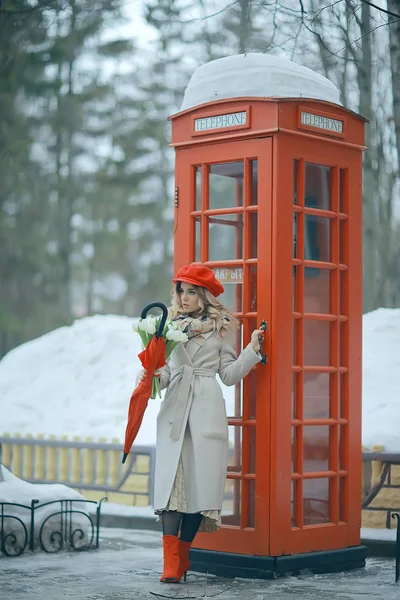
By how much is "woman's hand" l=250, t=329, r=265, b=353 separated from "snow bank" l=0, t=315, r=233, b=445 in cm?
338

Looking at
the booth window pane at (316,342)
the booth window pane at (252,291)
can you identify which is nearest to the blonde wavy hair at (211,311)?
the booth window pane at (252,291)

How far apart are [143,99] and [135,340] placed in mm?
14417

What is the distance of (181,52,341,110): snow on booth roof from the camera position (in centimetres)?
643

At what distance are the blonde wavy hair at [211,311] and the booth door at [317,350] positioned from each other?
287 mm

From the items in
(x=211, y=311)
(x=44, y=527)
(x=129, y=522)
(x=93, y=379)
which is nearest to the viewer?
(x=211, y=311)

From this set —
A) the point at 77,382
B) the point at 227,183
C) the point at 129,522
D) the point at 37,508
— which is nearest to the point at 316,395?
the point at 227,183

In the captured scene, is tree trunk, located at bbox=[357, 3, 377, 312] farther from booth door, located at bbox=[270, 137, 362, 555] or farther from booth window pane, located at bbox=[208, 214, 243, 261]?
booth window pane, located at bbox=[208, 214, 243, 261]

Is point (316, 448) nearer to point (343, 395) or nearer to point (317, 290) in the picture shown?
point (343, 395)

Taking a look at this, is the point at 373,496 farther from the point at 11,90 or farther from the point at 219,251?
the point at 11,90

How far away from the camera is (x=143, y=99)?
24.4 meters

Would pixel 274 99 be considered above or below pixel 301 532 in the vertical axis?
above

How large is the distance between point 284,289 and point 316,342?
512 millimetres

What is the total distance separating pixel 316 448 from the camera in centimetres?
641

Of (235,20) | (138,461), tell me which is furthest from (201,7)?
(138,461)
